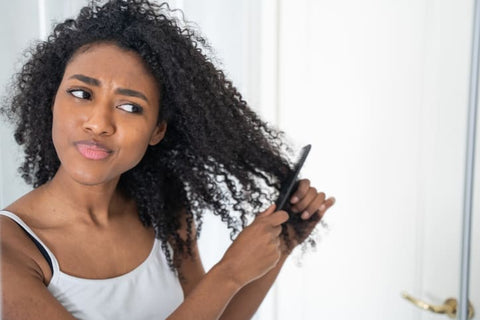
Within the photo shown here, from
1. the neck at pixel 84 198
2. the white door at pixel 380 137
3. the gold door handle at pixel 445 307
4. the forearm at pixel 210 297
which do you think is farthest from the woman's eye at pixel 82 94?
the gold door handle at pixel 445 307

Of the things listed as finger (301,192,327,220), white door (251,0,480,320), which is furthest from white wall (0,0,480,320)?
finger (301,192,327,220)

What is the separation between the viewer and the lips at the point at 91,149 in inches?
24.9

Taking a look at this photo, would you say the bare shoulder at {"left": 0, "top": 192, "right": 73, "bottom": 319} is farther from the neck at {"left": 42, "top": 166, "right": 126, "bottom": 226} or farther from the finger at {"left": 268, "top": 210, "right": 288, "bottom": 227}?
the finger at {"left": 268, "top": 210, "right": 288, "bottom": 227}

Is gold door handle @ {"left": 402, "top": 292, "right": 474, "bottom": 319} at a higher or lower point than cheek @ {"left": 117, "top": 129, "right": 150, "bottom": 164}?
lower

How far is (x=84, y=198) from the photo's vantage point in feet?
2.41

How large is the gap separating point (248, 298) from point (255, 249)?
6.6 inches

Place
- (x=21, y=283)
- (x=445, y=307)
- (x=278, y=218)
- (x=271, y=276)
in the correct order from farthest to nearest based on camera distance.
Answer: (x=445, y=307) → (x=271, y=276) → (x=278, y=218) → (x=21, y=283)

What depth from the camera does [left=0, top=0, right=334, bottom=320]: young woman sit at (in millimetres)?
636

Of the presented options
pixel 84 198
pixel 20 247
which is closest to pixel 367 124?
pixel 84 198

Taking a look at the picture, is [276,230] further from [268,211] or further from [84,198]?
[84,198]

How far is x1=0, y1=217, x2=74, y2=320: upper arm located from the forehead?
0.21 metres

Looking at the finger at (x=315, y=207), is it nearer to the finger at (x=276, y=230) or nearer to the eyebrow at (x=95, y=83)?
the finger at (x=276, y=230)

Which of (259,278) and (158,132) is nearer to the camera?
(158,132)

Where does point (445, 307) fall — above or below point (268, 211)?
below
